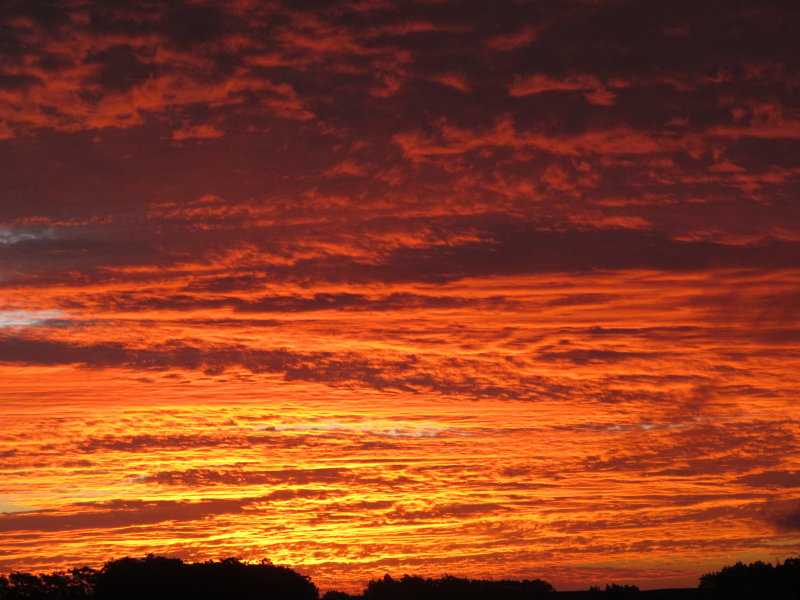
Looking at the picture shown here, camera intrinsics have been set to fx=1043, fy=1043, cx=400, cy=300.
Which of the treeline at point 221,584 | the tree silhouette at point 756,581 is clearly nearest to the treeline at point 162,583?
the treeline at point 221,584

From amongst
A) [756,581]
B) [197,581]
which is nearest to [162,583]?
[197,581]

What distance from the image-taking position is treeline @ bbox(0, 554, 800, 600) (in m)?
64.6

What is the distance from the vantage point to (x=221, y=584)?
67.6 metres

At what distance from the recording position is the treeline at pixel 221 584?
212 feet

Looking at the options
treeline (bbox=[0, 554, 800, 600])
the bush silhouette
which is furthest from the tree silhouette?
the bush silhouette

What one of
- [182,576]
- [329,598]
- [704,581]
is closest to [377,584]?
[329,598]

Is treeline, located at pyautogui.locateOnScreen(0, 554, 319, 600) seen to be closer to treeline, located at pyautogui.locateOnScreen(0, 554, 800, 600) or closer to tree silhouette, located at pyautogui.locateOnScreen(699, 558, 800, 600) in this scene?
treeline, located at pyautogui.locateOnScreen(0, 554, 800, 600)

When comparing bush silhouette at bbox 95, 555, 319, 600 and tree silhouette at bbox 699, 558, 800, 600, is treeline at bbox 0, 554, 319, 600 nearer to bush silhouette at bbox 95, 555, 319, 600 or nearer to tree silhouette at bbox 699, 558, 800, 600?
bush silhouette at bbox 95, 555, 319, 600

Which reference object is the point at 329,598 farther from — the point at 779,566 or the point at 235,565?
the point at 779,566

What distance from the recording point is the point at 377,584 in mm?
81500

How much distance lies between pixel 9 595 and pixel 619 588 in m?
40.1

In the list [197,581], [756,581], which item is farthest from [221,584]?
[756,581]

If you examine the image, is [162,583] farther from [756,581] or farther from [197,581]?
[756,581]

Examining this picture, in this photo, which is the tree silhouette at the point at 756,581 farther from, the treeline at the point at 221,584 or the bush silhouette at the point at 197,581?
the bush silhouette at the point at 197,581
